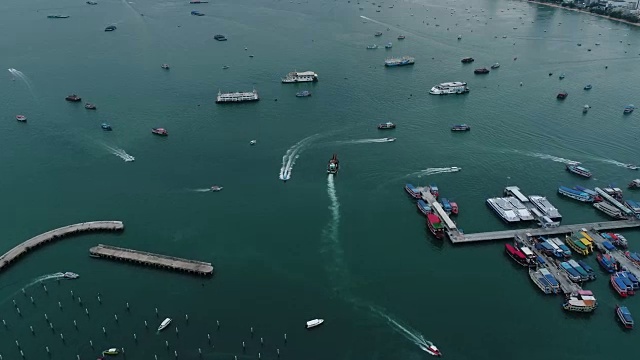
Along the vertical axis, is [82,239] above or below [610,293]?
below

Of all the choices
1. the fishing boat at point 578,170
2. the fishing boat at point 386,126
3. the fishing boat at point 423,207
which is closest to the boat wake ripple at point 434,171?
the fishing boat at point 423,207

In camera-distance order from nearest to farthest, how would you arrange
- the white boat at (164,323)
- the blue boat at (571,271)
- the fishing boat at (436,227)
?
1. the white boat at (164,323)
2. the blue boat at (571,271)
3. the fishing boat at (436,227)

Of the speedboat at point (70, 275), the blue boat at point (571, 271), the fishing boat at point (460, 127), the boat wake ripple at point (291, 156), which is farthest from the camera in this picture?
the fishing boat at point (460, 127)

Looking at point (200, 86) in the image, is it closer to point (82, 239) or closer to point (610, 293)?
point (82, 239)

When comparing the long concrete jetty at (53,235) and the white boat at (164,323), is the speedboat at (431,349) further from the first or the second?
the long concrete jetty at (53,235)

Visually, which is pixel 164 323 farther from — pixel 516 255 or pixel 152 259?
pixel 516 255

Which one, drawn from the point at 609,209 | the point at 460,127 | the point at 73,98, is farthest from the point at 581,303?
the point at 73,98

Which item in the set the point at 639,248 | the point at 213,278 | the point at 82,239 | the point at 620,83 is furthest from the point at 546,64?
the point at 82,239
